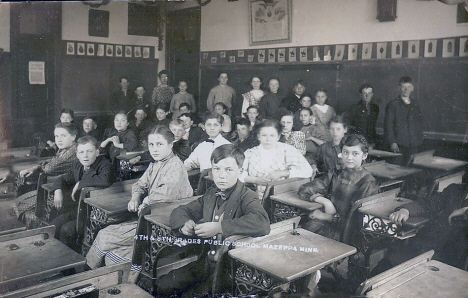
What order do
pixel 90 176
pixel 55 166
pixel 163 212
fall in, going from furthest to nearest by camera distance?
pixel 55 166 → pixel 90 176 → pixel 163 212

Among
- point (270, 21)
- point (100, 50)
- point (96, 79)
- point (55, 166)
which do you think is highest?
point (270, 21)

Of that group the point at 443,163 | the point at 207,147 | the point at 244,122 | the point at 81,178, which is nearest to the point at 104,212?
the point at 81,178

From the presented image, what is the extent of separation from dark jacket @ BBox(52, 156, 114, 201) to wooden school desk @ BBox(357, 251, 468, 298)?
1.66 meters

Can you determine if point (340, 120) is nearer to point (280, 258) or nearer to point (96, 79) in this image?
point (280, 258)

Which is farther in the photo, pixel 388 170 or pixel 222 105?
pixel 222 105

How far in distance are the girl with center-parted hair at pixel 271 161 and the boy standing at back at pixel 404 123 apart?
0.50 metres

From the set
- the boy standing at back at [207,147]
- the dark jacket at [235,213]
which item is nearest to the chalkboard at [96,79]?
the boy standing at back at [207,147]

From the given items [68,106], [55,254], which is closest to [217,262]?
[55,254]

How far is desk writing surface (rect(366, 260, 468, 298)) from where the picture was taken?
56.6 inches

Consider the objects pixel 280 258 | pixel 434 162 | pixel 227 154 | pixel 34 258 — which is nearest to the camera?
pixel 280 258

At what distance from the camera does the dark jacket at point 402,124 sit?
2045 mm

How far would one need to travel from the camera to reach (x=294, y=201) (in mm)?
2133

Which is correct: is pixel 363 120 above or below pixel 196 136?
above

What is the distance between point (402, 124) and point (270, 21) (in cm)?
90
